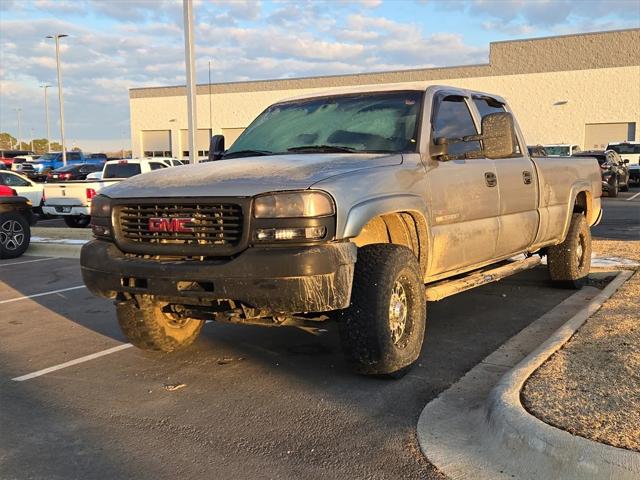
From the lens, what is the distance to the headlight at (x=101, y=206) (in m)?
4.46

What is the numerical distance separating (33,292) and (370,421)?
5961 millimetres

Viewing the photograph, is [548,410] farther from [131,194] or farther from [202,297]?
[131,194]

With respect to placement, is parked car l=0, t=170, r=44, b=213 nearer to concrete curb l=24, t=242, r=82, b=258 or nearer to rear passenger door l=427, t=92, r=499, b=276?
concrete curb l=24, t=242, r=82, b=258

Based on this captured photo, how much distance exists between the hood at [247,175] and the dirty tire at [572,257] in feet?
11.6

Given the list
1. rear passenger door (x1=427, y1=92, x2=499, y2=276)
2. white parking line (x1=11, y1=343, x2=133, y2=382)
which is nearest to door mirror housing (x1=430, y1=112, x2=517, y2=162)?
rear passenger door (x1=427, y1=92, x2=499, y2=276)

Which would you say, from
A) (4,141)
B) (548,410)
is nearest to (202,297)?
(548,410)

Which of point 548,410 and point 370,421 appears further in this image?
point 370,421

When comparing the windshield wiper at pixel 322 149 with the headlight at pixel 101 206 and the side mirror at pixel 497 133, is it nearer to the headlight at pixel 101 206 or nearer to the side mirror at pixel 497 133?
the side mirror at pixel 497 133

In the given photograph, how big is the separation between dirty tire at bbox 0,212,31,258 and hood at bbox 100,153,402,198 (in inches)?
307

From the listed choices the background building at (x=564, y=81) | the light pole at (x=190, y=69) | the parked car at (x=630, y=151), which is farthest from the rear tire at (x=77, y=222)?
the parked car at (x=630, y=151)

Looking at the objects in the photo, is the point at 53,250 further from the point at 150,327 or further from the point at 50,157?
the point at 50,157

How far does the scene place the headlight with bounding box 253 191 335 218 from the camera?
3818 millimetres

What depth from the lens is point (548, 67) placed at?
133 feet

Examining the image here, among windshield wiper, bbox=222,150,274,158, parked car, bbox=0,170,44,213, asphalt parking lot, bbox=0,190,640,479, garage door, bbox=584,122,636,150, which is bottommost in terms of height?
asphalt parking lot, bbox=0,190,640,479
